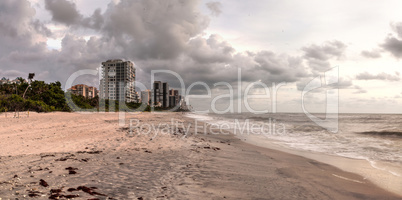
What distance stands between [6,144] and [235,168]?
32.3 ft

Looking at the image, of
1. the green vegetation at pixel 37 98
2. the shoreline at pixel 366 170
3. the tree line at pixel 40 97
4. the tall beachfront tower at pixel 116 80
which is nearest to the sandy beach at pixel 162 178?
the shoreline at pixel 366 170

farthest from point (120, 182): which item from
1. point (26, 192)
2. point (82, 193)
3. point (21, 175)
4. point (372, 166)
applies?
point (372, 166)

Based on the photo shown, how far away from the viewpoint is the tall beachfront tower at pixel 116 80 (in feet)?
490

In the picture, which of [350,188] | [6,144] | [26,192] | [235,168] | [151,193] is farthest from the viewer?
[6,144]

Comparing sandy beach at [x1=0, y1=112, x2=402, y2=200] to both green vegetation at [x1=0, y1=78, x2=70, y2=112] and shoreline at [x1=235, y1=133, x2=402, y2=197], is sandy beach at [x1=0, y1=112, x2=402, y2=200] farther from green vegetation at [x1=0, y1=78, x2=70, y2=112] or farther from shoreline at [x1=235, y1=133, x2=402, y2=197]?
green vegetation at [x1=0, y1=78, x2=70, y2=112]

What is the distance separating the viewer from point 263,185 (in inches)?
197

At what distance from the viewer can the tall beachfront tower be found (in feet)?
490

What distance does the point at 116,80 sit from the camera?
498 feet

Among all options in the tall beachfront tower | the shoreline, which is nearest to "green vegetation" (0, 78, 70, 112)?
the shoreline

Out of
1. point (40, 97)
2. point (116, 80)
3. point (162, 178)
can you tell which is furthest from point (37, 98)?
point (116, 80)

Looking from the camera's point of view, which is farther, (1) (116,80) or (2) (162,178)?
(1) (116,80)

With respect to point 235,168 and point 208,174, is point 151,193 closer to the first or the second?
point 208,174

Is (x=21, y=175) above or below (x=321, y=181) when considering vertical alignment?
above

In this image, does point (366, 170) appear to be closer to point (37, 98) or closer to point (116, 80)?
point (37, 98)
